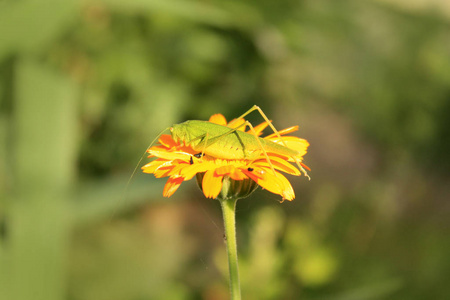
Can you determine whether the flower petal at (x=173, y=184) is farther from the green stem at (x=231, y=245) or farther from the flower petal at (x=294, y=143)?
the flower petal at (x=294, y=143)

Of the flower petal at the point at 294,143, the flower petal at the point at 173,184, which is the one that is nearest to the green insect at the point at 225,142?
the flower petal at the point at 294,143

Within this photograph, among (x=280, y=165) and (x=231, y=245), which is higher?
(x=280, y=165)

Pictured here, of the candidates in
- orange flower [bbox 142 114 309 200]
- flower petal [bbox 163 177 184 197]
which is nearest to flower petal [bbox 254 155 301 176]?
orange flower [bbox 142 114 309 200]

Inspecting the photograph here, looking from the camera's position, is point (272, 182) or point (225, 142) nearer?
point (272, 182)

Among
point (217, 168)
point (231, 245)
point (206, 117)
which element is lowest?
point (231, 245)

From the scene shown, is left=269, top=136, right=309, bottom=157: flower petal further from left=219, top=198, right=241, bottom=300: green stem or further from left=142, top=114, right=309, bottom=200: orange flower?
left=219, top=198, right=241, bottom=300: green stem

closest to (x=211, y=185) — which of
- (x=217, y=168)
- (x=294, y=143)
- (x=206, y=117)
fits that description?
(x=217, y=168)

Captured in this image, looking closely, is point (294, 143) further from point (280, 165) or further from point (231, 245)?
point (231, 245)
